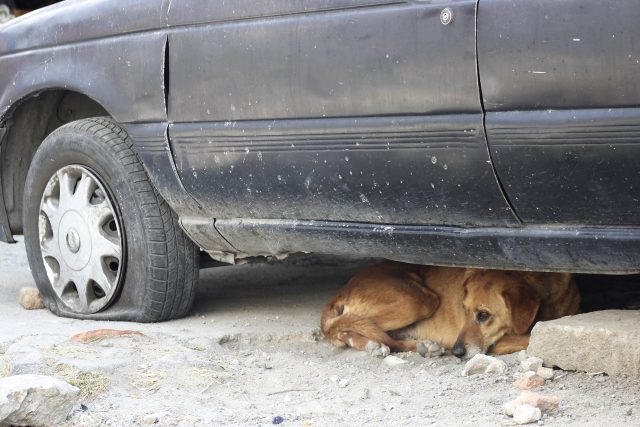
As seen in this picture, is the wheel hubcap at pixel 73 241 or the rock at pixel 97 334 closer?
the rock at pixel 97 334

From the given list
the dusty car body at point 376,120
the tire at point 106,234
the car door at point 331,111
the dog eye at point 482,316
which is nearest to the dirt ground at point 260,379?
the tire at point 106,234

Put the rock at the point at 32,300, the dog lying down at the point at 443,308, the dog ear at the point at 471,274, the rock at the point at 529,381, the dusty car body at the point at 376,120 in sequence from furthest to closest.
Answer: the rock at the point at 32,300, the dog ear at the point at 471,274, the dog lying down at the point at 443,308, the rock at the point at 529,381, the dusty car body at the point at 376,120

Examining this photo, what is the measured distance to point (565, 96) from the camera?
9.98ft

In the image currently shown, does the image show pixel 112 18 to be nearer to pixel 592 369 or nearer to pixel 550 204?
pixel 550 204

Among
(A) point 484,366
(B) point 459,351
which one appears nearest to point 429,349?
(B) point 459,351

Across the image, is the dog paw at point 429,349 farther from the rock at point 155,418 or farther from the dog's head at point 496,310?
the rock at point 155,418

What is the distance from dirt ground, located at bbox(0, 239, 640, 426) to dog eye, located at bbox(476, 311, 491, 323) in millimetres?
276

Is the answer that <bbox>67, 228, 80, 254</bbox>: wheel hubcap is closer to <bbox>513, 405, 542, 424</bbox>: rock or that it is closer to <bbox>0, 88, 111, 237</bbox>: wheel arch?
<bbox>0, 88, 111, 237</bbox>: wheel arch

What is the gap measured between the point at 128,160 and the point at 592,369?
7.38 ft

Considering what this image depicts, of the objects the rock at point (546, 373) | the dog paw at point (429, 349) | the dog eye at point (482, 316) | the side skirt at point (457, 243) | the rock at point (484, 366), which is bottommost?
the dog paw at point (429, 349)

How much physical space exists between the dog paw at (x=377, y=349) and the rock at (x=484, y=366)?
0.52 m

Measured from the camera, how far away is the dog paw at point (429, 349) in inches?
168

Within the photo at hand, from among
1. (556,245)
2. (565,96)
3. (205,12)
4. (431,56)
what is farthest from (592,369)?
(205,12)

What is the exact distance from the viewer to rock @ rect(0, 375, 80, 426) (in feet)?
10.2
